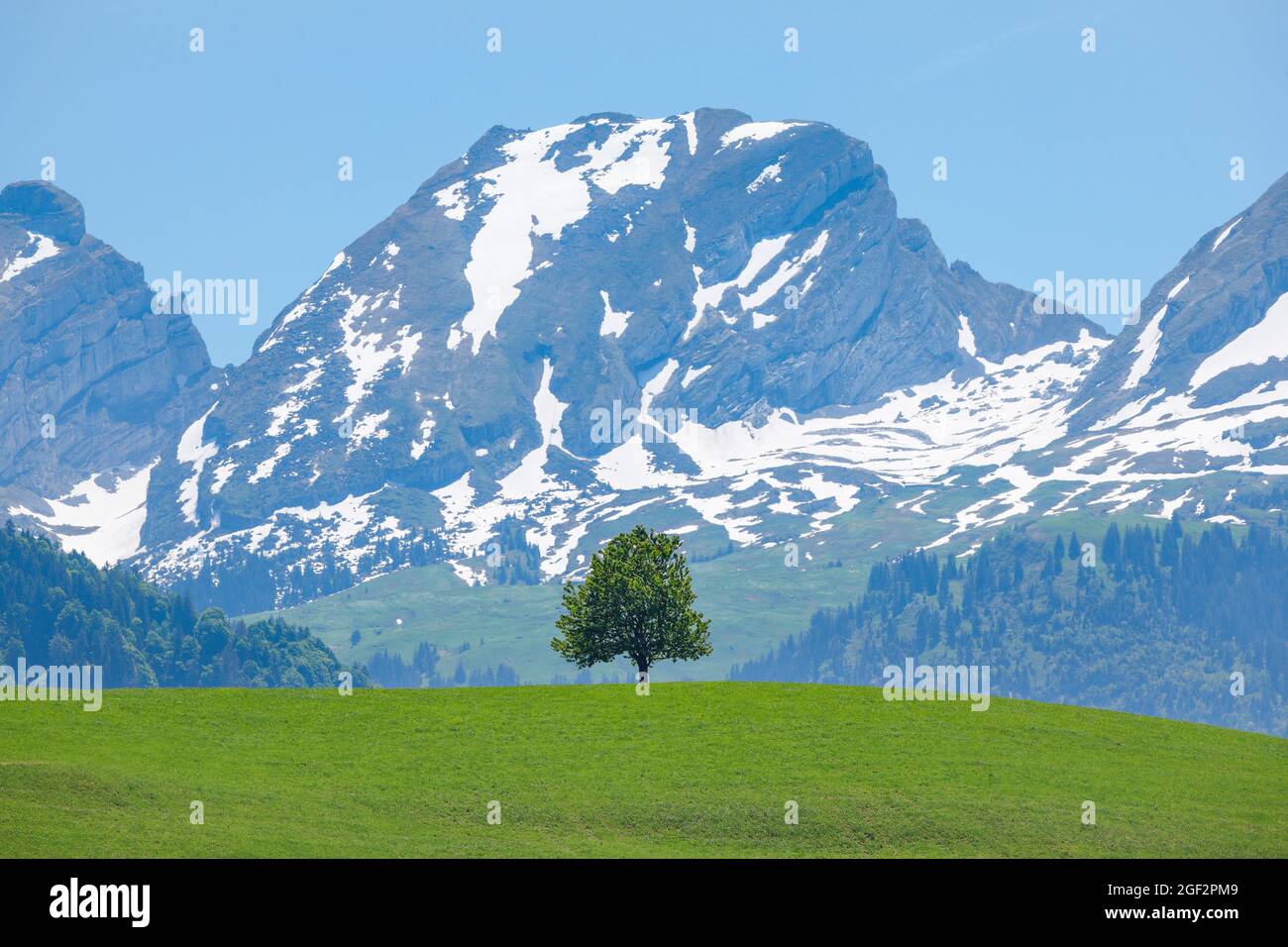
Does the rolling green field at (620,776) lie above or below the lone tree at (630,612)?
below

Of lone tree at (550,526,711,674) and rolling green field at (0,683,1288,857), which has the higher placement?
lone tree at (550,526,711,674)

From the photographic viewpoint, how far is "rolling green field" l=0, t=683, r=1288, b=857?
9712 cm

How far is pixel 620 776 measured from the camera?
109 metres

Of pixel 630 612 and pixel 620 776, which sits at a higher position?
pixel 630 612

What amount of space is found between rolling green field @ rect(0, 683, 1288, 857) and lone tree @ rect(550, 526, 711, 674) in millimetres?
3457

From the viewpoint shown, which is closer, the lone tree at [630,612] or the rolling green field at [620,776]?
the rolling green field at [620,776]

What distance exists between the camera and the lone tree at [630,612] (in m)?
134

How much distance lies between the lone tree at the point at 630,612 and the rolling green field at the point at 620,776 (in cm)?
346

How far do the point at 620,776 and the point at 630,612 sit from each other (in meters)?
26.4

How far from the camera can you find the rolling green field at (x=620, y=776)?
97.1 meters
